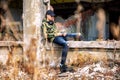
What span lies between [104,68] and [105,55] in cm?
63

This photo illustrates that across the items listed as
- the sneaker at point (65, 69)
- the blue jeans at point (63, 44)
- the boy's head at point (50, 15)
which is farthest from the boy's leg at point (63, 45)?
the boy's head at point (50, 15)

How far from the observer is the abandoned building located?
820 cm

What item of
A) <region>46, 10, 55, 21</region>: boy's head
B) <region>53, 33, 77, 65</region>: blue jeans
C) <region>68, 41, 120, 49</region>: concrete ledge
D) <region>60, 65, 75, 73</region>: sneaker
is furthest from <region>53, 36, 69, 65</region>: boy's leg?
<region>46, 10, 55, 21</region>: boy's head

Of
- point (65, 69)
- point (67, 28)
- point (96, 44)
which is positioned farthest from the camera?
point (67, 28)

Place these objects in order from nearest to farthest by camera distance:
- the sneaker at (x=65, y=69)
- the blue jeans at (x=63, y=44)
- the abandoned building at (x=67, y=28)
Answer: the sneaker at (x=65, y=69) → the blue jeans at (x=63, y=44) → the abandoned building at (x=67, y=28)

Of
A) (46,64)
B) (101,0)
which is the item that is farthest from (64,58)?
(101,0)

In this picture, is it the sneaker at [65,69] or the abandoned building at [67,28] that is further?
the abandoned building at [67,28]

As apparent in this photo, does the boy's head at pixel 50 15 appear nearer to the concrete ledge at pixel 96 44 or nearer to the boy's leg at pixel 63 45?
the boy's leg at pixel 63 45

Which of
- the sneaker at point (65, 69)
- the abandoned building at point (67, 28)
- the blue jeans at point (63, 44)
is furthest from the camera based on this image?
the abandoned building at point (67, 28)

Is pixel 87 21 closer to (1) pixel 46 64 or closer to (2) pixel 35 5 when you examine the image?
(2) pixel 35 5

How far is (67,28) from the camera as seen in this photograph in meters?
9.93

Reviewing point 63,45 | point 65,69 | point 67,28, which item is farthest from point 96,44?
point 67,28

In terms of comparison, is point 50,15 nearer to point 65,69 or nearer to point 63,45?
point 63,45

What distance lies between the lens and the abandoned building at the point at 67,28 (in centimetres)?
820
